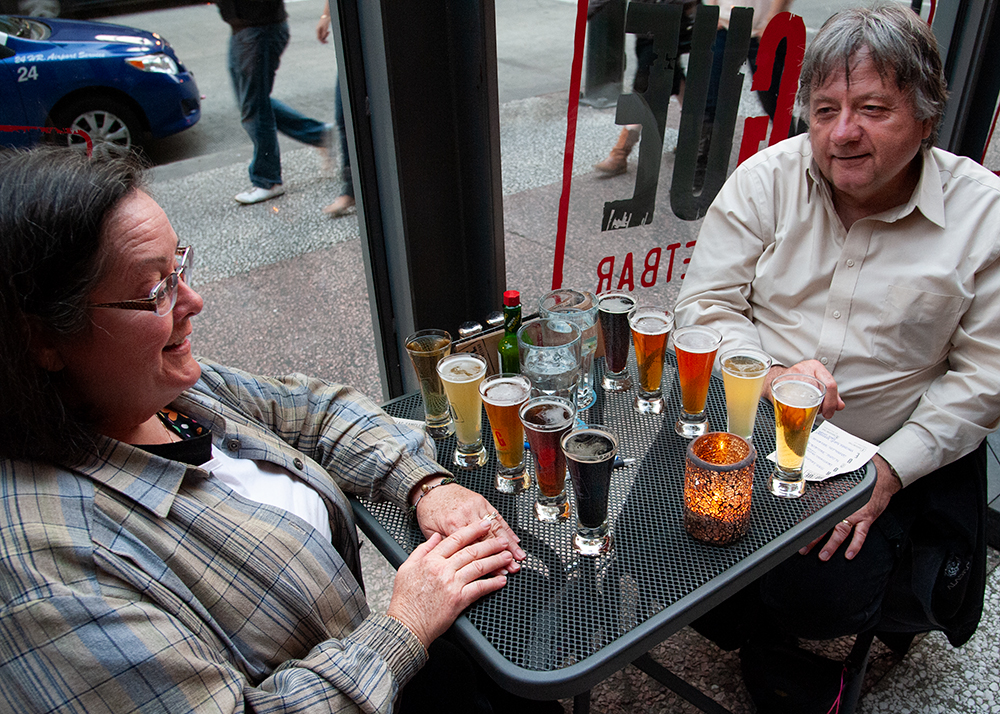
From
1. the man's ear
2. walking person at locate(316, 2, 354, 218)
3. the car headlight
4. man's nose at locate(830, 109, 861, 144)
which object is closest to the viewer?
the man's ear

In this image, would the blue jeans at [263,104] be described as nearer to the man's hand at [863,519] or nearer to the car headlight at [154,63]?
the car headlight at [154,63]

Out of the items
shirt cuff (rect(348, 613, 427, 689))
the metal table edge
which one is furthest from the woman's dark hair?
the metal table edge

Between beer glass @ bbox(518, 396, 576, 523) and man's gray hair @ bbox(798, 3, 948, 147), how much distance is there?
1.23 m

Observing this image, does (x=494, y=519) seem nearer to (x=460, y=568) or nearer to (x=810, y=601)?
(x=460, y=568)

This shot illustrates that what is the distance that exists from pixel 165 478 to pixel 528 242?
178 cm

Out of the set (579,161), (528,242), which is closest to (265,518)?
(528,242)

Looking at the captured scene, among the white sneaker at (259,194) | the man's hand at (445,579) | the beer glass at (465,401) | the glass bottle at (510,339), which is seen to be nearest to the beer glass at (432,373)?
the beer glass at (465,401)

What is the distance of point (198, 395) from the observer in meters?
1.45

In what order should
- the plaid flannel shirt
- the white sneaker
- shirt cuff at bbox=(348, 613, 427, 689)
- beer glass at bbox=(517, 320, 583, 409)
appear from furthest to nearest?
the white sneaker
beer glass at bbox=(517, 320, 583, 409)
shirt cuff at bbox=(348, 613, 427, 689)
the plaid flannel shirt

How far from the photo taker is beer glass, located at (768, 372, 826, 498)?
1.38 metres

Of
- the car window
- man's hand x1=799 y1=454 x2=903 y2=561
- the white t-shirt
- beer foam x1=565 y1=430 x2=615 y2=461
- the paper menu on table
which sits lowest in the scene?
man's hand x1=799 y1=454 x2=903 y2=561

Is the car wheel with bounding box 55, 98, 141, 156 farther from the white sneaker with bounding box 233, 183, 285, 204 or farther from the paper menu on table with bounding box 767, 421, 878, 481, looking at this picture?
the paper menu on table with bounding box 767, 421, 878, 481

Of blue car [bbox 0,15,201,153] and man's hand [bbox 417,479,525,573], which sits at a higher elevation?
blue car [bbox 0,15,201,153]

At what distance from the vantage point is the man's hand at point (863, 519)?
1.78 meters
